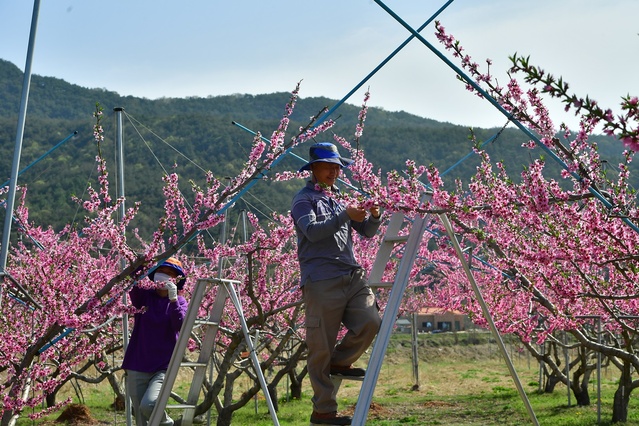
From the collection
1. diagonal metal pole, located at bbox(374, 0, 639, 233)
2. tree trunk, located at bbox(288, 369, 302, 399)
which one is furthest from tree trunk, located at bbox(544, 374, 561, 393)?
diagonal metal pole, located at bbox(374, 0, 639, 233)

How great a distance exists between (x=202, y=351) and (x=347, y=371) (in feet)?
5.92

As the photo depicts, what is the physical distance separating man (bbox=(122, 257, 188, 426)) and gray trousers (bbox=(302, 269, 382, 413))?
176 cm

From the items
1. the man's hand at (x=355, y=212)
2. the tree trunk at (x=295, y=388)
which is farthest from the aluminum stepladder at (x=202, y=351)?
the tree trunk at (x=295, y=388)

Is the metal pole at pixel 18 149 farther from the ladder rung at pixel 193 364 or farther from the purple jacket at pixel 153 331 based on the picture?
the ladder rung at pixel 193 364

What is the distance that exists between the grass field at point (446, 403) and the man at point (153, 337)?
5.05 meters

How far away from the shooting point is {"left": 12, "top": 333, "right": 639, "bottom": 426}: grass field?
12236 mm

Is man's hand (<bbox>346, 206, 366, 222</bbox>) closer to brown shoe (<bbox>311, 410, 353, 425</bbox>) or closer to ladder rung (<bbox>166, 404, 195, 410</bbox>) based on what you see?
brown shoe (<bbox>311, 410, 353, 425</bbox>)

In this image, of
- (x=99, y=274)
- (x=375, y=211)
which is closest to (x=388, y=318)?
(x=375, y=211)

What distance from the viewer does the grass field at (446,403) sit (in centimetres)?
1224

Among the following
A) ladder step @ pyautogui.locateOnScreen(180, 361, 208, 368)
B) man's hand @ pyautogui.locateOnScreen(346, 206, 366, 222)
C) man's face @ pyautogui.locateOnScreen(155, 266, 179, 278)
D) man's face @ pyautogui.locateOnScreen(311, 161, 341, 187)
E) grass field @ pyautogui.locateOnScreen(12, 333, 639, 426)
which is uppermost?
man's face @ pyautogui.locateOnScreen(311, 161, 341, 187)

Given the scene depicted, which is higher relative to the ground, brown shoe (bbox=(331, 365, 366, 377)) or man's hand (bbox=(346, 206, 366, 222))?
man's hand (bbox=(346, 206, 366, 222))

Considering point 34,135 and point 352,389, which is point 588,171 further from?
point 34,135

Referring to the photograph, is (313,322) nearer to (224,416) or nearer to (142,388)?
(142,388)

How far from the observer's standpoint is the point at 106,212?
710 centimetres
